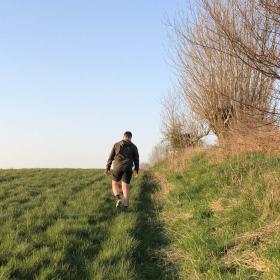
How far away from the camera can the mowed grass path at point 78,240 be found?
556 cm

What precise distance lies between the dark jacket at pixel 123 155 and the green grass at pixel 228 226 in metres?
1.55

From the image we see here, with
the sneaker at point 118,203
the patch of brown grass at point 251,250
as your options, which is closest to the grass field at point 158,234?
the patch of brown grass at point 251,250

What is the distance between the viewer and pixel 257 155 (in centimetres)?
1393

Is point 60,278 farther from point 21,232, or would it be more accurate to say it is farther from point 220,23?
point 220,23

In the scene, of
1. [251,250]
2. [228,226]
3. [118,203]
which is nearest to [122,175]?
[118,203]

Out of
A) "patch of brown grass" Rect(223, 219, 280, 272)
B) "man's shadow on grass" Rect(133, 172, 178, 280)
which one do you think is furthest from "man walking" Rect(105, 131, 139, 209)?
"patch of brown grass" Rect(223, 219, 280, 272)

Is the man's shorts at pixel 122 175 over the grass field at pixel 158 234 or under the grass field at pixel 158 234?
over

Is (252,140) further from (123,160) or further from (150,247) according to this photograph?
(150,247)

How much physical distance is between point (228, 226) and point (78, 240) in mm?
2620

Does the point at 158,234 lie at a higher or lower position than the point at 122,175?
lower

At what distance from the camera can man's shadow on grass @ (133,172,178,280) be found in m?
5.86

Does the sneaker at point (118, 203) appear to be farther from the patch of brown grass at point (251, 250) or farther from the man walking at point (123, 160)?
the patch of brown grass at point (251, 250)

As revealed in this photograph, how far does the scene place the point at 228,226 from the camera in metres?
7.23

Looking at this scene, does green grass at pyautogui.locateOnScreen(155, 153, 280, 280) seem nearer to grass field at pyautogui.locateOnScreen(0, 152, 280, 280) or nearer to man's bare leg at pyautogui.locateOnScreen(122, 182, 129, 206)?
grass field at pyautogui.locateOnScreen(0, 152, 280, 280)
